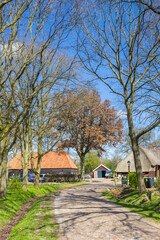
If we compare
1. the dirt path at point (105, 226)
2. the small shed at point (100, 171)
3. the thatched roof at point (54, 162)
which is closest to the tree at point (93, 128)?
the thatched roof at point (54, 162)

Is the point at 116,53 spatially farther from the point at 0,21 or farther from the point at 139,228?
the point at 139,228

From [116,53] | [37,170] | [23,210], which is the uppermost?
[116,53]

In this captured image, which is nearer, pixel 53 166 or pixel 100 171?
pixel 53 166

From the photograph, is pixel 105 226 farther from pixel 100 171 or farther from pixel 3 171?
pixel 100 171

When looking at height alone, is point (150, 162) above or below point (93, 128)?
below

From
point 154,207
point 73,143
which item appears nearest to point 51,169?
point 73,143

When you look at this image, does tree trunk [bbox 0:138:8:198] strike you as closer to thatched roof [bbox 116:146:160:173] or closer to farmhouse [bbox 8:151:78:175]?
thatched roof [bbox 116:146:160:173]

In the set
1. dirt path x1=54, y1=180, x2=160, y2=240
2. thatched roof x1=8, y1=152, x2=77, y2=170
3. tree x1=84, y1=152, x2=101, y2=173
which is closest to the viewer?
dirt path x1=54, y1=180, x2=160, y2=240

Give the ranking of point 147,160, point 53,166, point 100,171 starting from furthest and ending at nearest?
point 100,171
point 53,166
point 147,160

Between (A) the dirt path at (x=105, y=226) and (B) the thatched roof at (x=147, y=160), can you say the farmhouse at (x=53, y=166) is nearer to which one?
(B) the thatched roof at (x=147, y=160)

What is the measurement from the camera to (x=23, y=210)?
12133 millimetres

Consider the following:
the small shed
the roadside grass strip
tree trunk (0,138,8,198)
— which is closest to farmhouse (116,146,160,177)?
tree trunk (0,138,8,198)

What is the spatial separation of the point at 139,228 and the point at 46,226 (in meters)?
2.93

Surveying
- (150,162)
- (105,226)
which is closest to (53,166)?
(150,162)
